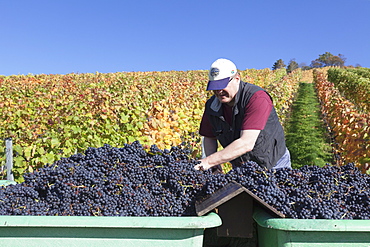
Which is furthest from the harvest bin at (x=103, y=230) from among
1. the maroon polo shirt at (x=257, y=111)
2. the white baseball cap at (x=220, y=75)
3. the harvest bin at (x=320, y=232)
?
the white baseball cap at (x=220, y=75)

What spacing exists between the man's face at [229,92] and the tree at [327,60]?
114 m

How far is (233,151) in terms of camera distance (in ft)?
7.64

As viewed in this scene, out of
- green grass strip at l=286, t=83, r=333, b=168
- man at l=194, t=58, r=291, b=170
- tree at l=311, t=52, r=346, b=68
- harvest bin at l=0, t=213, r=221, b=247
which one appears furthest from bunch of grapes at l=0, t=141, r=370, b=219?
tree at l=311, t=52, r=346, b=68

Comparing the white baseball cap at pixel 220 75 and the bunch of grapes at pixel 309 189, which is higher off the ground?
the white baseball cap at pixel 220 75

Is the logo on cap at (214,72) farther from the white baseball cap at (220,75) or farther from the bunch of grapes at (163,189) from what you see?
the bunch of grapes at (163,189)

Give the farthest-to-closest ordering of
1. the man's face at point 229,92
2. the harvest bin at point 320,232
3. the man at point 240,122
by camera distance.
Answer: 1. the man's face at point 229,92
2. the man at point 240,122
3. the harvest bin at point 320,232

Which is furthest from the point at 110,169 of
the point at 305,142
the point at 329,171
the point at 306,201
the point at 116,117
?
the point at 305,142

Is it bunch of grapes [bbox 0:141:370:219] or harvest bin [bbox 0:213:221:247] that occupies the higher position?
bunch of grapes [bbox 0:141:370:219]

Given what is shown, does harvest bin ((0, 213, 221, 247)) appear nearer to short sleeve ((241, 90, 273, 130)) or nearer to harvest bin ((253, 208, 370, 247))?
harvest bin ((253, 208, 370, 247))

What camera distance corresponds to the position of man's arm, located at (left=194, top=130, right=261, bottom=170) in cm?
215

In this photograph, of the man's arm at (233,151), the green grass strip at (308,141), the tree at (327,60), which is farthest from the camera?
the tree at (327,60)

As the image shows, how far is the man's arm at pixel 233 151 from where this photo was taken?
7.04ft

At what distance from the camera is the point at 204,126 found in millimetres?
3098

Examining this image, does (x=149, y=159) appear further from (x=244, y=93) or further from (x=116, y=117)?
(x=116, y=117)
